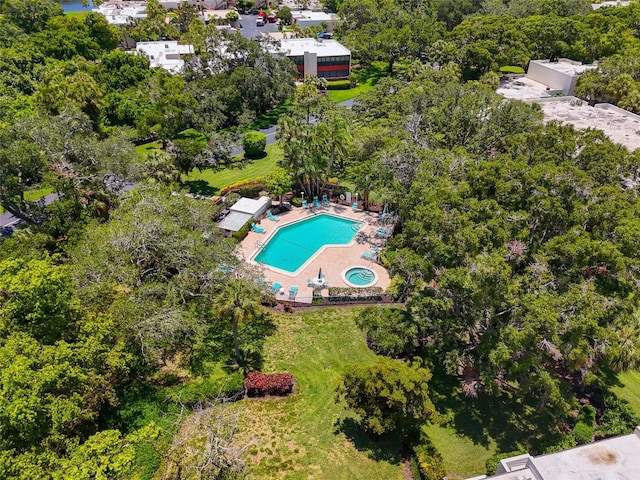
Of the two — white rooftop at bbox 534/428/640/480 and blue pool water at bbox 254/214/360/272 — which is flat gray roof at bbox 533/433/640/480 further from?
blue pool water at bbox 254/214/360/272

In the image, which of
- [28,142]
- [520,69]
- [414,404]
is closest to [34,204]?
[28,142]

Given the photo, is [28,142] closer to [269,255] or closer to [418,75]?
[269,255]

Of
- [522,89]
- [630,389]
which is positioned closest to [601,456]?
[630,389]

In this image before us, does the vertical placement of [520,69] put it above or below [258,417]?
above

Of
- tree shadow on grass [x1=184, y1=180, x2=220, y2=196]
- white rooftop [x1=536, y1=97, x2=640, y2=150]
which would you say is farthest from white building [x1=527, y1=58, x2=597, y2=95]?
tree shadow on grass [x1=184, y1=180, x2=220, y2=196]

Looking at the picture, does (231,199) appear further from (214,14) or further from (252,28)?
(214,14)

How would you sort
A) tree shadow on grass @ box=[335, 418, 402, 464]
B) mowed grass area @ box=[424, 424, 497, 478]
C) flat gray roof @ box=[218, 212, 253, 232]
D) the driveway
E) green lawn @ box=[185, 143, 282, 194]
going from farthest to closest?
the driveway → green lawn @ box=[185, 143, 282, 194] → flat gray roof @ box=[218, 212, 253, 232] → tree shadow on grass @ box=[335, 418, 402, 464] → mowed grass area @ box=[424, 424, 497, 478]
